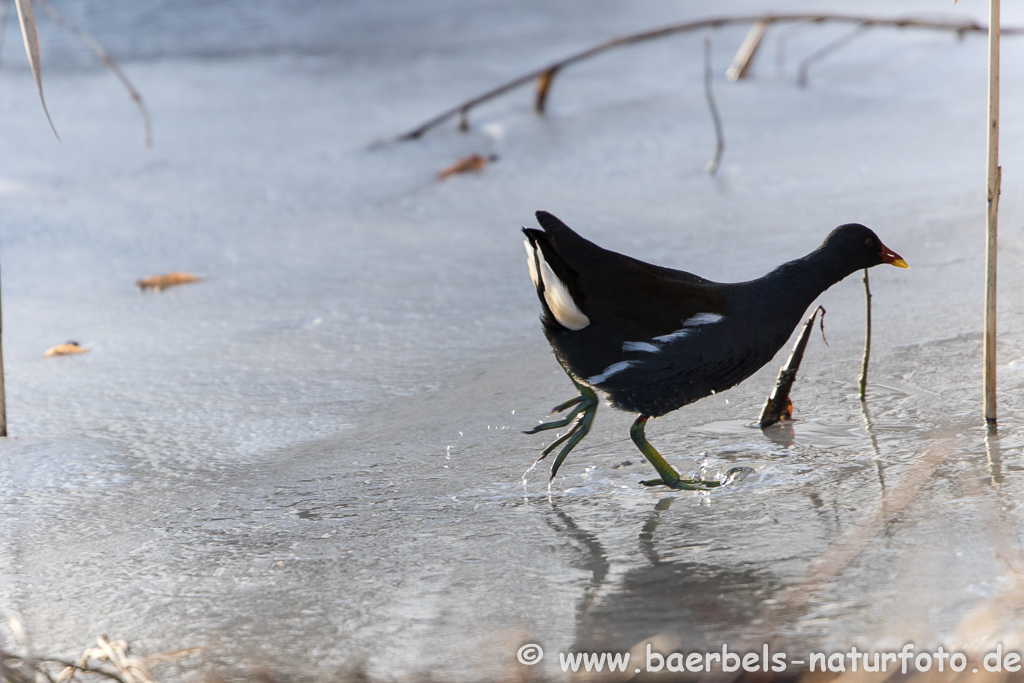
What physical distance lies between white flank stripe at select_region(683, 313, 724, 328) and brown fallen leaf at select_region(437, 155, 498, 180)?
9.39ft

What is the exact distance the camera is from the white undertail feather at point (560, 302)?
1894mm

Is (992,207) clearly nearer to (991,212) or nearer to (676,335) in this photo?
(991,212)

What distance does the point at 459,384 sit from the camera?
256 centimetres

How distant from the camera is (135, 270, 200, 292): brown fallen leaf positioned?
139 inches

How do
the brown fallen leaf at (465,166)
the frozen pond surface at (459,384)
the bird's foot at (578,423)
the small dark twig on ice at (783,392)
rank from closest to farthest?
the frozen pond surface at (459,384), the bird's foot at (578,423), the small dark twig on ice at (783,392), the brown fallen leaf at (465,166)

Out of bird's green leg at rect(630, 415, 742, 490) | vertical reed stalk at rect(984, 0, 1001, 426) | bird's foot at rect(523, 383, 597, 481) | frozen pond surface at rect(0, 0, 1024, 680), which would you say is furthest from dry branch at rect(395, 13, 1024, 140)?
bird's green leg at rect(630, 415, 742, 490)

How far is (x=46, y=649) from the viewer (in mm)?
1479

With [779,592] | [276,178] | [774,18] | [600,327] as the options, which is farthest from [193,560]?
[774,18]

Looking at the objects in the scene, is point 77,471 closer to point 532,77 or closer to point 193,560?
point 193,560

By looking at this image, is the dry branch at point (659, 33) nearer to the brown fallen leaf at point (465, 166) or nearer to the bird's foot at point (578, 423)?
the brown fallen leaf at point (465, 166)

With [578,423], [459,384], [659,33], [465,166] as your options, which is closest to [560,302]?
[578,423]

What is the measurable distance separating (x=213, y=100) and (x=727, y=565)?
4897 mm

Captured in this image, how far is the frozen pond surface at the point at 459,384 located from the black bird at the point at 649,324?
190mm

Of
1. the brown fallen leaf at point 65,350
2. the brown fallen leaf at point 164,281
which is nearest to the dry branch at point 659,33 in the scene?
the brown fallen leaf at point 164,281
